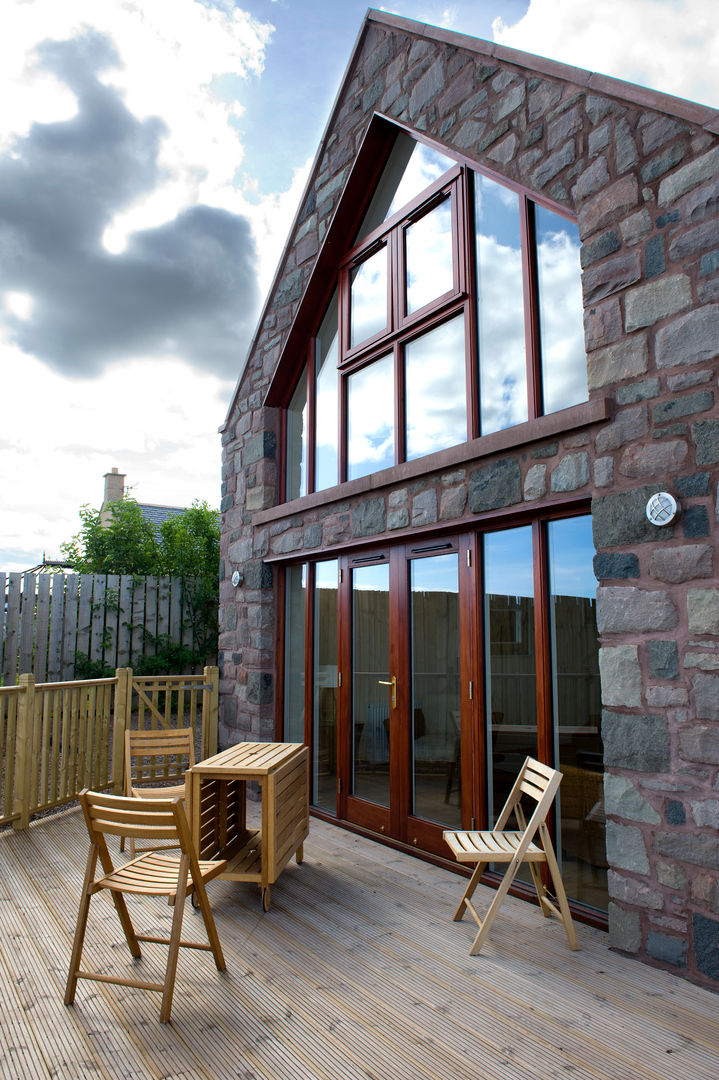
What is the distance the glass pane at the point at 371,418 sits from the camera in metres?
5.09

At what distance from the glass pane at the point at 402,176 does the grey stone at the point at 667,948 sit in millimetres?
4941

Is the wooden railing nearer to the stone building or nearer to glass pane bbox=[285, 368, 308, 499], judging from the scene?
the stone building

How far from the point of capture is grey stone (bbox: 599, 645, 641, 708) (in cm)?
300

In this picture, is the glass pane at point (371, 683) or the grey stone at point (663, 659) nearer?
the grey stone at point (663, 659)

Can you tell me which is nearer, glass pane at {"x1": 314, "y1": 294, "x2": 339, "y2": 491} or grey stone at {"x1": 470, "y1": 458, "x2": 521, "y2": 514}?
grey stone at {"x1": 470, "y1": 458, "x2": 521, "y2": 514}

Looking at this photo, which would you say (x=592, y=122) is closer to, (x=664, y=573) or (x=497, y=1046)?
(x=664, y=573)

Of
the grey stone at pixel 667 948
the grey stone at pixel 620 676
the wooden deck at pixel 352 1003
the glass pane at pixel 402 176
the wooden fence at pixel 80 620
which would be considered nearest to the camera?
the wooden deck at pixel 352 1003

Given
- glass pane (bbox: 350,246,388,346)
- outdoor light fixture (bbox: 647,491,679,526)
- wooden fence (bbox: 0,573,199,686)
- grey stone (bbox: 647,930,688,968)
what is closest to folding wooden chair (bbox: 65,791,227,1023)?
grey stone (bbox: 647,930,688,968)

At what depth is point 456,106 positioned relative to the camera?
4379 millimetres

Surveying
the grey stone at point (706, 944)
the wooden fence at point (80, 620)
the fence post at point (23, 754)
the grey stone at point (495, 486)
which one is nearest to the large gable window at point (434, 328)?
the grey stone at point (495, 486)

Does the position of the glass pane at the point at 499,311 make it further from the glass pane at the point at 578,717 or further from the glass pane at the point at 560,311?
the glass pane at the point at 578,717

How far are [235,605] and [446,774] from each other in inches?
117

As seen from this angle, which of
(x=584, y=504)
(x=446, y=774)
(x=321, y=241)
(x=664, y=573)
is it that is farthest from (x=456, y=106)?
(x=446, y=774)

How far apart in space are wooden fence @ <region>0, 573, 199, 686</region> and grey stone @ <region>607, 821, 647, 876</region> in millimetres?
6752
